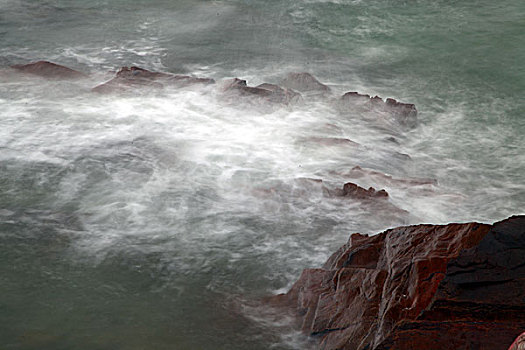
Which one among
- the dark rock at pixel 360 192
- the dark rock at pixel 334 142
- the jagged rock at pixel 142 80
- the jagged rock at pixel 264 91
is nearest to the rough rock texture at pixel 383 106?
the jagged rock at pixel 264 91

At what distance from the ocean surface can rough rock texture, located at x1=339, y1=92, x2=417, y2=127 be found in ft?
0.78

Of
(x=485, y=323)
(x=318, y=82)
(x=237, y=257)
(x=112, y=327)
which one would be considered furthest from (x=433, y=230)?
(x=318, y=82)

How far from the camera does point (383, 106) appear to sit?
11516mm

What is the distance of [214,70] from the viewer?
13.3 m

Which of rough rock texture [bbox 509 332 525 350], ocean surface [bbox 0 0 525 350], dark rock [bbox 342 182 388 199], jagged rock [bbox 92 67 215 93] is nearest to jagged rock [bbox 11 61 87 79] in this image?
ocean surface [bbox 0 0 525 350]

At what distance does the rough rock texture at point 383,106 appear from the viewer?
11.3 meters

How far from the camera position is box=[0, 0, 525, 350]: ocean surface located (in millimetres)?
6445

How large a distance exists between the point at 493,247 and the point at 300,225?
336 cm

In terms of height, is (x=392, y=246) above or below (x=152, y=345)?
above

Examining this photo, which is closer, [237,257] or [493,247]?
[493,247]

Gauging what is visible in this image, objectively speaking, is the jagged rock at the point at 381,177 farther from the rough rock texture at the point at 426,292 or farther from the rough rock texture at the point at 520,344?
the rough rock texture at the point at 520,344

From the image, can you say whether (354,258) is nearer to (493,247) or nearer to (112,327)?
(493,247)

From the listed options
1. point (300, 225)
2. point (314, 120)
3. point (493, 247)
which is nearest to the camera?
point (493, 247)

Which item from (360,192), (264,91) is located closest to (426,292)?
(360,192)
